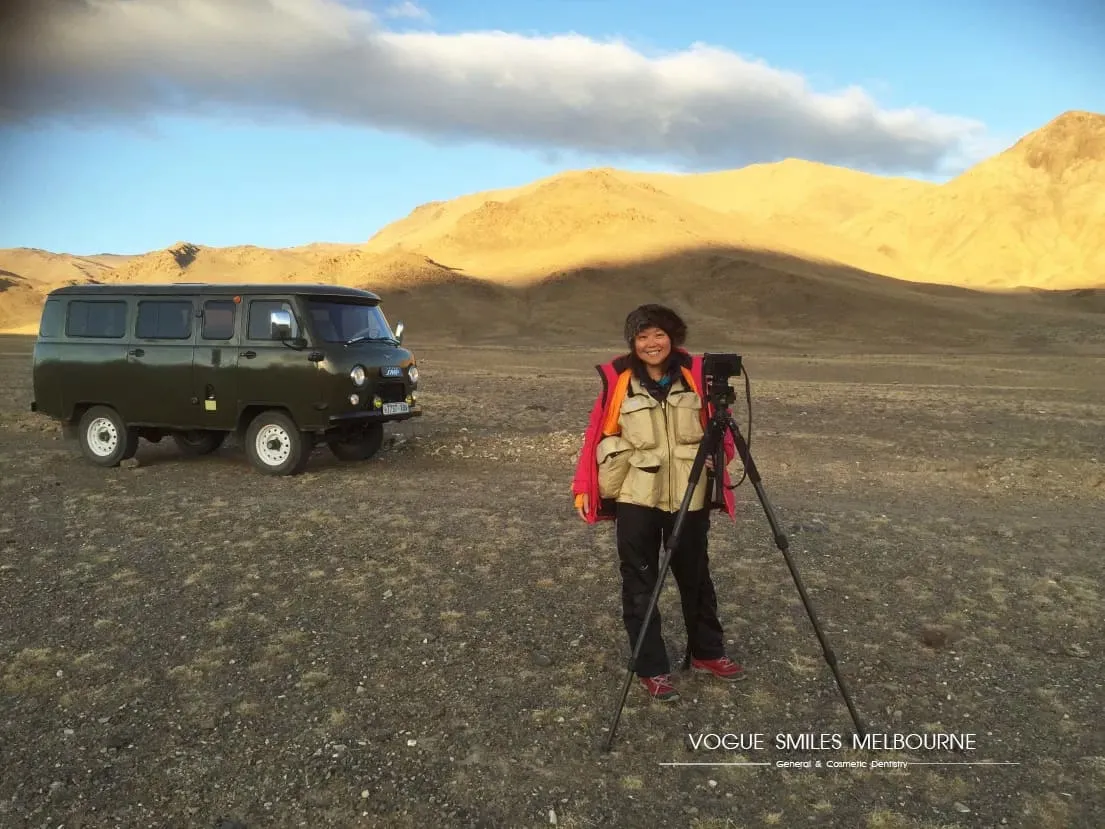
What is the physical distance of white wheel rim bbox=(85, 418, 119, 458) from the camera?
10492 millimetres

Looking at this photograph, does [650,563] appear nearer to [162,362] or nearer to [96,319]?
[162,362]

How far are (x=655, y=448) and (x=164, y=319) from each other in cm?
821

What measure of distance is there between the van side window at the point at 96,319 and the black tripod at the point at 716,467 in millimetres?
8919

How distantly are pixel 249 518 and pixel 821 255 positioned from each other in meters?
72.6

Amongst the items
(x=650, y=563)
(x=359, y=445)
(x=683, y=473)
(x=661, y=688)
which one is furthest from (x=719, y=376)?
(x=359, y=445)

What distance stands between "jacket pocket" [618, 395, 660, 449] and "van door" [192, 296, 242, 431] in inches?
280

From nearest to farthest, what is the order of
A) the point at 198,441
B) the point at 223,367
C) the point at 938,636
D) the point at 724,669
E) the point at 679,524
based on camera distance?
the point at 679,524, the point at 724,669, the point at 938,636, the point at 223,367, the point at 198,441

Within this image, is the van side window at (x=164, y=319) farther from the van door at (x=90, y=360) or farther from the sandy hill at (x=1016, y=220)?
the sandy hill at (x=1016, y=220)

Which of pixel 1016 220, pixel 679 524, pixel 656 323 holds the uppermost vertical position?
pixel 1016 220

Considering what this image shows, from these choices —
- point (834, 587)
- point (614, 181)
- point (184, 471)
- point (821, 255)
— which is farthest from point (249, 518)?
point (614, 181)

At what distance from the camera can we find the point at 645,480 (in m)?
3.95

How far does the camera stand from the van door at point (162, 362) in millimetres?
9945

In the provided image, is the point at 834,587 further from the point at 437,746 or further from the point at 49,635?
the point at 49,635

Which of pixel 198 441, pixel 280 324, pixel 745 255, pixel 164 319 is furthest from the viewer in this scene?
pixel 745 255
